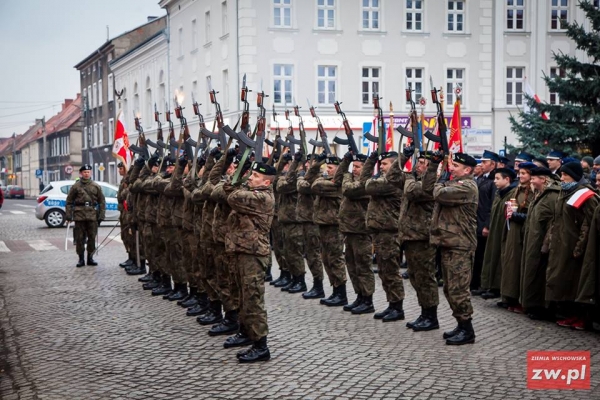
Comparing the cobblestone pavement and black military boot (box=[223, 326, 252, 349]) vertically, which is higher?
black military boot (box=[223, 326, 252, 349])

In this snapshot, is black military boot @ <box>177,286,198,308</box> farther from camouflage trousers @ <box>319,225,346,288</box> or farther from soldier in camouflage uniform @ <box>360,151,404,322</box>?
soldier in camouflage uniform @ <box>360,151,404,322</box>

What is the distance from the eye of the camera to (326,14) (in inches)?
1382

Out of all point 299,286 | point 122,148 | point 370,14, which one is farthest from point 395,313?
point 370,14

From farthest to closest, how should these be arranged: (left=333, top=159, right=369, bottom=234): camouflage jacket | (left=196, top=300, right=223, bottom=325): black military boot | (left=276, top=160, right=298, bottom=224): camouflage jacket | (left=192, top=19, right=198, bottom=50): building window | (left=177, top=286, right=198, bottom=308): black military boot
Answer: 1. (left=192, top=19, right=198, bottom=50): building window
2. (left=276, top=160, right=298, bottom=224): camouflage jacket
3. (left=177, top=286, right=198, bottom=308): black military boot
4. (left=333, top=159, right=369, bottom=234): camouflage jacket
5. (left=196, top=300, right=223, bottom=325): black military boot

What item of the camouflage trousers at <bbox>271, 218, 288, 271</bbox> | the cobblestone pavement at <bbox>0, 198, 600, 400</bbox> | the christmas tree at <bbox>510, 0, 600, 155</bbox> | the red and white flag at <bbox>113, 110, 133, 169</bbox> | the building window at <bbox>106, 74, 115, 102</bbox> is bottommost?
the cobblestone pavement at <bbox>0, 198, 600, 400</bbox>

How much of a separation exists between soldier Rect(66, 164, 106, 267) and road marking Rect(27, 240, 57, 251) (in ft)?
13.6

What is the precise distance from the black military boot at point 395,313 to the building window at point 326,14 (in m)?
26.4

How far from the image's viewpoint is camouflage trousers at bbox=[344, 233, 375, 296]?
1054 centimetres

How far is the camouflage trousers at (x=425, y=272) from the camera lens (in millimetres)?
9266

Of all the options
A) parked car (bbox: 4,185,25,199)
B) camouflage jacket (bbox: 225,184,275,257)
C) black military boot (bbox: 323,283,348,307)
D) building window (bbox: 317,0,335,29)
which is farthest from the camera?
parked car (bbox: 4,185,25,199)

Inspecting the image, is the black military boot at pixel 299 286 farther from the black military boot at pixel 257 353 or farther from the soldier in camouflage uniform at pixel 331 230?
the black military boot at pixel 257 353

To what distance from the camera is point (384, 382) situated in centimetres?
696

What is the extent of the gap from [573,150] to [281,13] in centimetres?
1869

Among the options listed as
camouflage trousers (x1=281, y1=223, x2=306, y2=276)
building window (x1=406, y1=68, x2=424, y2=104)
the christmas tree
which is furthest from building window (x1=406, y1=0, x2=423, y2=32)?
camouflage trousers (x1=281, y1=223, x2=306, y2=276)
